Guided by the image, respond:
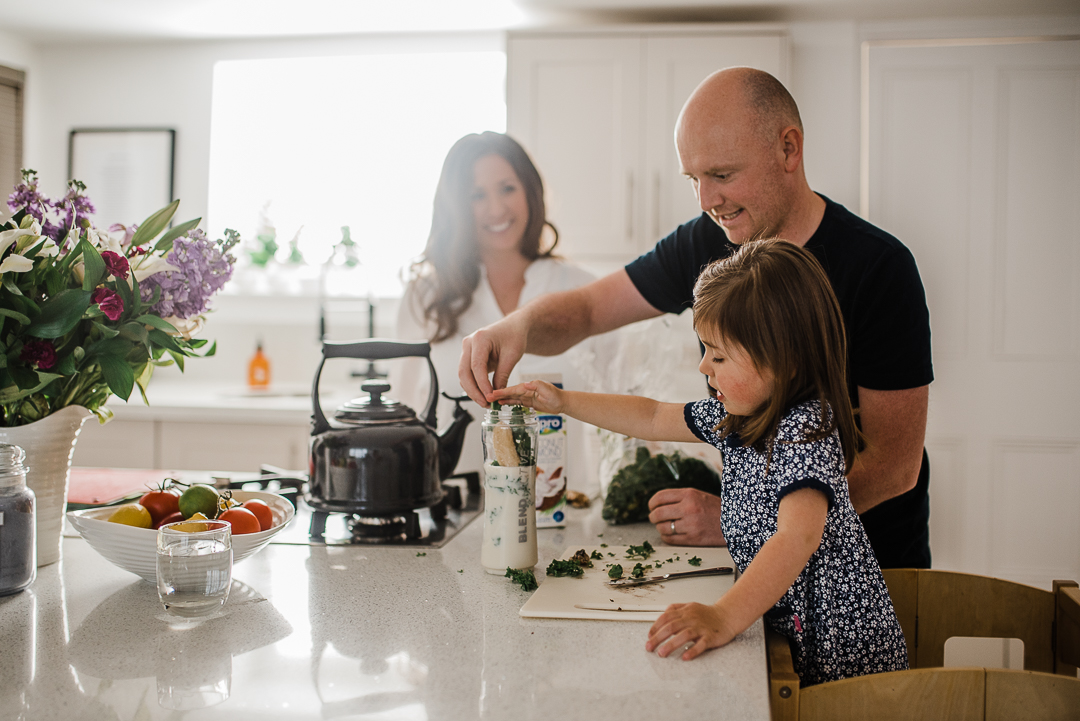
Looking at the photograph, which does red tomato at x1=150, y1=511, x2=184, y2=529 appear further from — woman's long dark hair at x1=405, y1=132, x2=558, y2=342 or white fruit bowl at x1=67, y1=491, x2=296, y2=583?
woman's long dark hair at x1=405, y1=132, x2=558, y2=342

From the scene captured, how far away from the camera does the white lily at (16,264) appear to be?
3.33 feet

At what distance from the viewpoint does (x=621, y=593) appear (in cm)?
104

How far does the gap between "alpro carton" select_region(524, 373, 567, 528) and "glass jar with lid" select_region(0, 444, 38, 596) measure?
0.73 m

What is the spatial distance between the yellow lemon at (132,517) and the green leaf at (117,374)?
15 centimetres

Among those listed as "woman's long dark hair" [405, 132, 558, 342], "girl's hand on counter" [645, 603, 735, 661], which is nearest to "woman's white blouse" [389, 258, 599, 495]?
"woman's long dark hair" [405, 132, 558, 342]

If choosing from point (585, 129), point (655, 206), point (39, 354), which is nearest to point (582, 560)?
point (39, 354)

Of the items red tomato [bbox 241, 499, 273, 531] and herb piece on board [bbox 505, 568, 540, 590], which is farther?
red tomato [bbox 241, 499, 273, 531]

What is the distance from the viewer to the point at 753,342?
1020 millimetres

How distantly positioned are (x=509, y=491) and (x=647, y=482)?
1.24 feet

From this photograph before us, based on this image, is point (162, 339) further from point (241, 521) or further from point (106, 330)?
point (241, 521)

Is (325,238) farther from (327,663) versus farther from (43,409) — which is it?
(327,663)

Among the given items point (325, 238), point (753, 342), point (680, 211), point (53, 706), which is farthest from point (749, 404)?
point (325, 238)

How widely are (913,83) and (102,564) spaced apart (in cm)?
308

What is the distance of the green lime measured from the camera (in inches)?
44.9
